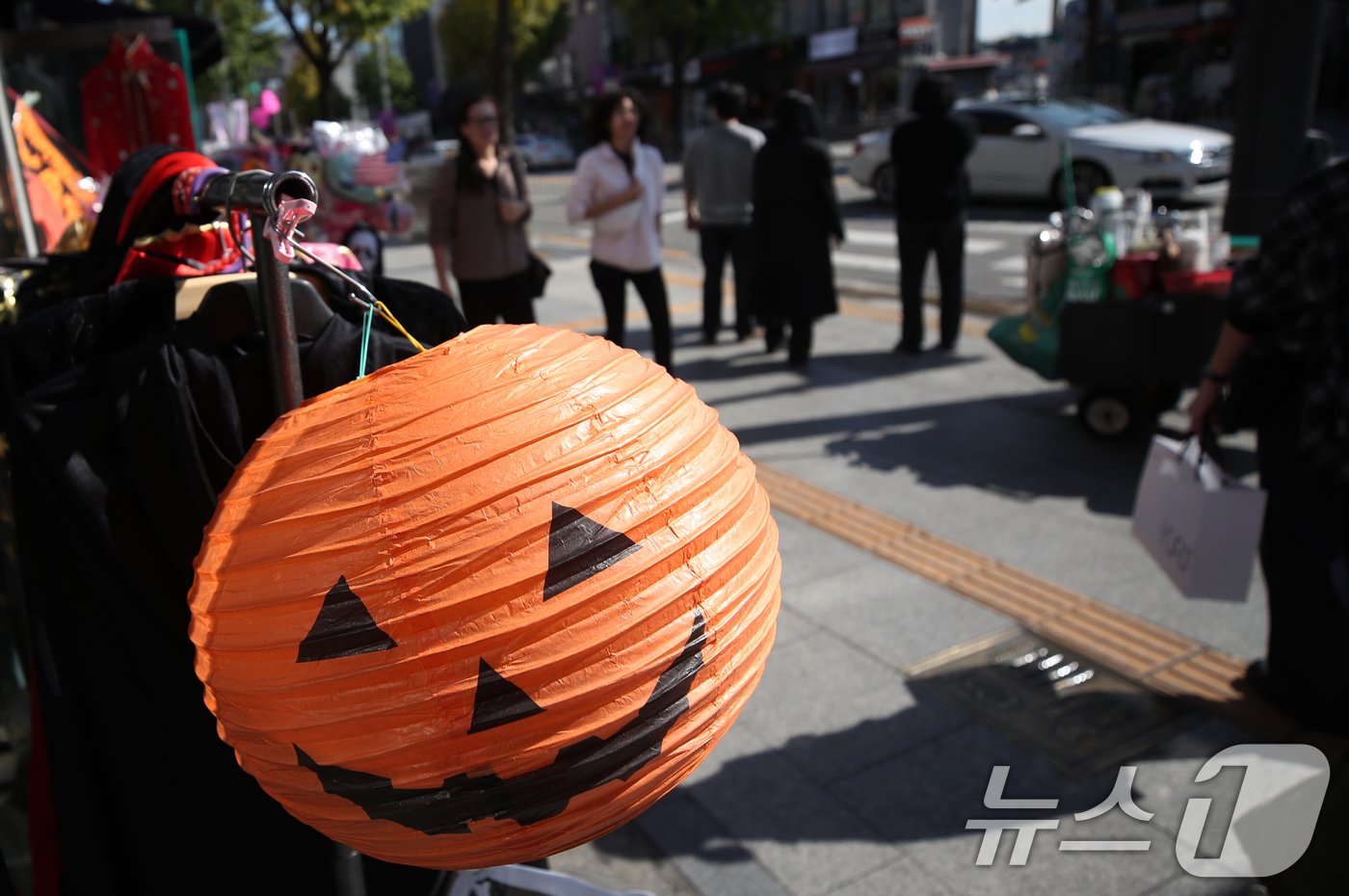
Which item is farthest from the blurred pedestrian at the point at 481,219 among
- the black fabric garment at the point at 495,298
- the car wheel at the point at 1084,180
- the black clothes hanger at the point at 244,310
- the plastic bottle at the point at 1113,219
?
the car wheel at the point at 1084,180

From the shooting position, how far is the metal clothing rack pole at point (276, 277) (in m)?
1.11

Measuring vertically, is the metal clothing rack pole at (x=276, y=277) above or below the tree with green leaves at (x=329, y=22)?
below

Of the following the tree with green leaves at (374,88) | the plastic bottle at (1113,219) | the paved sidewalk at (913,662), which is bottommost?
the paved sidewalk at (913,662)

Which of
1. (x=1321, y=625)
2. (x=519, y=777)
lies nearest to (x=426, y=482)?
(x=519, y=777)

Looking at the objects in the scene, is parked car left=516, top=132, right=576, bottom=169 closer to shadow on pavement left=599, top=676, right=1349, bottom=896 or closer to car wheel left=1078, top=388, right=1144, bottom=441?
car wheel left=1078, top=388, right=1144, bottom=441

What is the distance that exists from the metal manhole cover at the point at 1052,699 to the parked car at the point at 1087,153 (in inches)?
429

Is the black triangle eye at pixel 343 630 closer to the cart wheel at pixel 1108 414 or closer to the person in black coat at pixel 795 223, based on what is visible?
the cart wheel at pixel 1108 414

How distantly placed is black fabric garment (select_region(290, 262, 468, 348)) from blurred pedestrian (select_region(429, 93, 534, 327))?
378cm

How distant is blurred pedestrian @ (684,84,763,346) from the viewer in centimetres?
710

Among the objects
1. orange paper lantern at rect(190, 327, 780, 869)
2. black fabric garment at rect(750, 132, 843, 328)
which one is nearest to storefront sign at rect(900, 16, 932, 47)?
black fabric garment at rect(750, 132, 843, 328)

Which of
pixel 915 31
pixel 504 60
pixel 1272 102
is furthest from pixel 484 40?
pixel 1272 102

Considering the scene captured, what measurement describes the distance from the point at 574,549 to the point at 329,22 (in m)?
20.1

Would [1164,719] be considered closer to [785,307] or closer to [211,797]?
[211,797]

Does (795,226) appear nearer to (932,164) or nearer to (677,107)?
(932,164)
